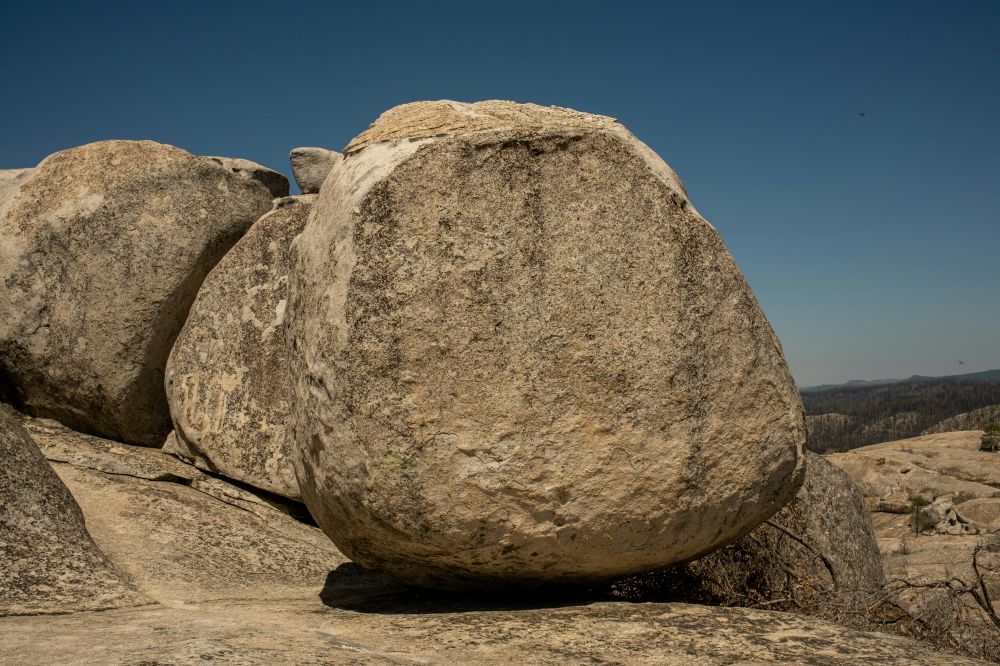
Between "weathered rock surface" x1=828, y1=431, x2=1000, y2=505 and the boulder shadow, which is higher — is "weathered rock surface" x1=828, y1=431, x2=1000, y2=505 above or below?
below

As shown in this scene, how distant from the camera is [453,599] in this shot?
441 cm

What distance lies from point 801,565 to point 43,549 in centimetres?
461

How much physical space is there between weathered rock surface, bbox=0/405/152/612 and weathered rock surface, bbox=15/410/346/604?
269 mm

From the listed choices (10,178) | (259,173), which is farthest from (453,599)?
(10,178)

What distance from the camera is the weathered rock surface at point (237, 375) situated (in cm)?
635

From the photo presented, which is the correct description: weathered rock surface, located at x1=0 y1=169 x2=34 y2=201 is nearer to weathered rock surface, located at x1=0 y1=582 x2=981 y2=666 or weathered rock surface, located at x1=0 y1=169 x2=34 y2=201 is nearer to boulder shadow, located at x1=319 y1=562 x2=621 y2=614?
weathered rock surface, located at x1=0 y1=582 x2=981 y2=666

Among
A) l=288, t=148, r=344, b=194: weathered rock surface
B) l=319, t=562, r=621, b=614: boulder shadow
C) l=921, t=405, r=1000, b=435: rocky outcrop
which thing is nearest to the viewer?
l=319, t=562, r=621, b=614: boulder shadow

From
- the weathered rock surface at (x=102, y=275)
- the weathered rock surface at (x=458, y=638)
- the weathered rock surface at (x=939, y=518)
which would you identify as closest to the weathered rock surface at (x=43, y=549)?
the weathered rock surface at (x=458, y=638)

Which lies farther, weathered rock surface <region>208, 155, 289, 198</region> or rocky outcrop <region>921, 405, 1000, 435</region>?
rocky outcrop <region>921, 405, 1000, 435</region>

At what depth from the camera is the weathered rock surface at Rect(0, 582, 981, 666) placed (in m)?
3.22

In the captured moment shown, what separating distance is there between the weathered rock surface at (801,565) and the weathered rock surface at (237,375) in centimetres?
289

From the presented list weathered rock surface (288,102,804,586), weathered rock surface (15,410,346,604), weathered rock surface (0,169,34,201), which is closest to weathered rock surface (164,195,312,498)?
weathered rock surface (15,410,346,604)

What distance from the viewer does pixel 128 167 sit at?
6836mm

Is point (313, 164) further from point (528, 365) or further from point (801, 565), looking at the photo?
point (801, 565)
